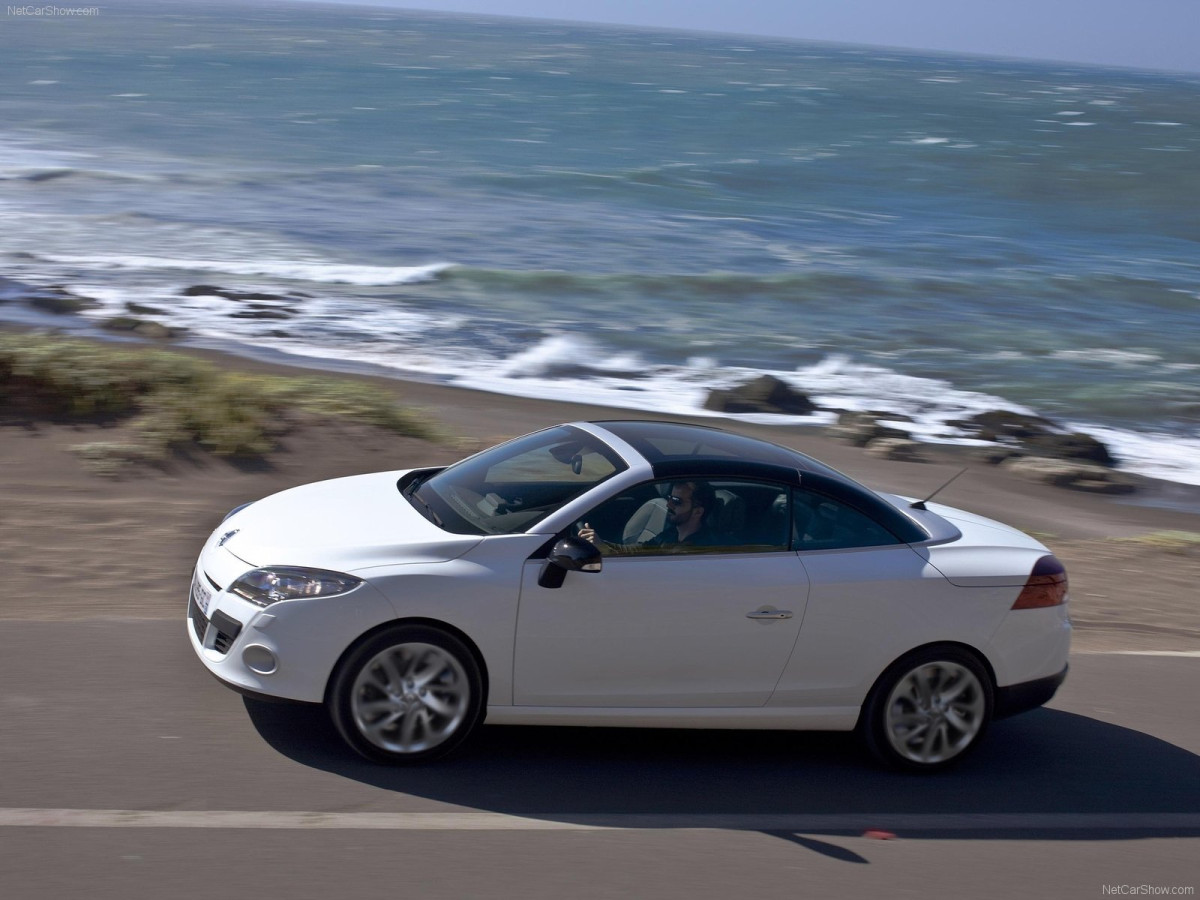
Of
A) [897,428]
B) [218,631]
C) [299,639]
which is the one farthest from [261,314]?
[299,639]

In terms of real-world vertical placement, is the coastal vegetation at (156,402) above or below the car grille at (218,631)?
below

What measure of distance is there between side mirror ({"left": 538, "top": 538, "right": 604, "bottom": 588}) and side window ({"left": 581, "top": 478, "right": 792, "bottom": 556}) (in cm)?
19

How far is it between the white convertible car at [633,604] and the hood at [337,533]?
0.01 meters

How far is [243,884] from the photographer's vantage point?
4141 mm

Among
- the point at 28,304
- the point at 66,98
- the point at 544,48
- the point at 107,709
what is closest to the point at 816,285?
the point at 28,304

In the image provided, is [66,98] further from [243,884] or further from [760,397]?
[243,884]

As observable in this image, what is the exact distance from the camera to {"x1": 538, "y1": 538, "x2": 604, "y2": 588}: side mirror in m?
5.01

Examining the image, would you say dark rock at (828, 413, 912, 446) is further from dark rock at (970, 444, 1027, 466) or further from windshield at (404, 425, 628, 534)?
windshield at (404, 425, 628, 534)

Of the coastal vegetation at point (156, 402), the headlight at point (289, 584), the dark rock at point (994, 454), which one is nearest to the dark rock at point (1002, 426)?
the dark rock at point (994, 454)

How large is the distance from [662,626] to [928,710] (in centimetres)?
134

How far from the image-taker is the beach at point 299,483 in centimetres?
786

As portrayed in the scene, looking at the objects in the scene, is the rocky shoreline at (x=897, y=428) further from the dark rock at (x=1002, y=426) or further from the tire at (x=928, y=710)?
the tire at (x=928, y=710)

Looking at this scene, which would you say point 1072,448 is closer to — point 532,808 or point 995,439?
point 995,439

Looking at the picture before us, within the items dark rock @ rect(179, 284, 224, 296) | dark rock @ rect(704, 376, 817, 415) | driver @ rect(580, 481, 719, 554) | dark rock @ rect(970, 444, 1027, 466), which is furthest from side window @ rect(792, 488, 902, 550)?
dark rock @ rect(179, 284, 224, 296)
